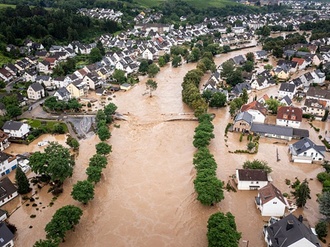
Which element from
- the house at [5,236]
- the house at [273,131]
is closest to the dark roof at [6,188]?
the house at [5,236]

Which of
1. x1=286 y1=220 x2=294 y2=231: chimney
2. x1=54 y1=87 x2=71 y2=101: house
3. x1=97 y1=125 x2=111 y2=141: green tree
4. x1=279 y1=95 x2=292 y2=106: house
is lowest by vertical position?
Result: x1=54 y1=87 x2=71 y2=101: house

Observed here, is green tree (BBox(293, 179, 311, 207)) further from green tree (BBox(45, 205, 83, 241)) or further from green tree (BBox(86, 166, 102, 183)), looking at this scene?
green tree (BBox(45, 205, 83, 241))

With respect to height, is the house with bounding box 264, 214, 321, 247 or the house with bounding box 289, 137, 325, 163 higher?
the house with bounding box 264, 214, 321, 247

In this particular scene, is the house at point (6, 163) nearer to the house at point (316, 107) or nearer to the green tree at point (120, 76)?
the green tree at point (120, 76)

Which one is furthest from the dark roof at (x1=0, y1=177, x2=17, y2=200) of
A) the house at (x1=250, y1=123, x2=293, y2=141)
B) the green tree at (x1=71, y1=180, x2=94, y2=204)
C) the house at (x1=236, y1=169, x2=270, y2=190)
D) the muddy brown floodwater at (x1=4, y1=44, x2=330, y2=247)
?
the house at (x1=250, y1=123, x2=293, y2=141)

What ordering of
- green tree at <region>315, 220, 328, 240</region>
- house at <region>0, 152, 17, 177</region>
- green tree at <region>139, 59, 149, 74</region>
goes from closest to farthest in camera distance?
green tree at <region>315, 220, 328, 240</region>, house at <region>0, 152, 17, 177</region>, green tree at <region>139, 59, 149, 74</region>

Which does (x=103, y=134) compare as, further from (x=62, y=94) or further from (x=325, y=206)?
(x=325, y=206)
